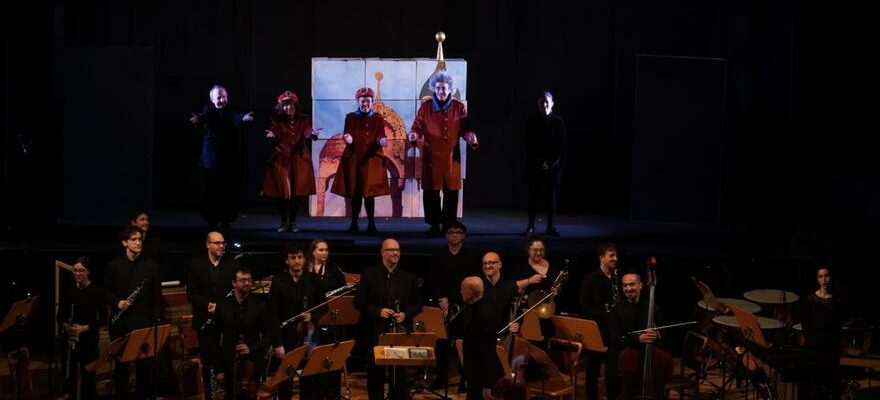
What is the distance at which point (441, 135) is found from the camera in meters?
12.7

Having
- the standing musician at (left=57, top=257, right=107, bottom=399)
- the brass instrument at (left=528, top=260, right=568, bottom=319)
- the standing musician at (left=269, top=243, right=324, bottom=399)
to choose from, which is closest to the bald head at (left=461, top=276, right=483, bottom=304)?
the brass instrument at (left=528, top=260, right=568, bottom=319)

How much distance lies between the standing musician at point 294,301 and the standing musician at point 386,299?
38cm

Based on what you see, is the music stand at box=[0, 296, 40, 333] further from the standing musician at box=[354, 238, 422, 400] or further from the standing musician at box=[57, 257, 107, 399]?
the standing musician at box=[354, 238, 422, 400]

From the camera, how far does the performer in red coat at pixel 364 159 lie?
12.7 metres

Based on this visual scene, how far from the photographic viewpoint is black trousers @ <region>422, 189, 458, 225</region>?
12883 millimetres

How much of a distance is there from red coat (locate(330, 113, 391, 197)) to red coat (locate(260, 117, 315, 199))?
328 mm

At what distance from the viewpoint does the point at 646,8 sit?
14.9 meters

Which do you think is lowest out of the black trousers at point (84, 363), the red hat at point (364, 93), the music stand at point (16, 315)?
the black trousers at point (84, 363)

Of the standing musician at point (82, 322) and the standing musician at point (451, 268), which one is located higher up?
the standing musician at point (451, 268)

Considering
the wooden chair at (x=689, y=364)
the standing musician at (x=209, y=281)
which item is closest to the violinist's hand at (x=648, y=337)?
the wooden chair at (x=689, y=364)

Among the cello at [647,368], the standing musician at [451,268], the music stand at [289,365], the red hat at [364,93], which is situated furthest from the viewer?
the red hat at [364,93]

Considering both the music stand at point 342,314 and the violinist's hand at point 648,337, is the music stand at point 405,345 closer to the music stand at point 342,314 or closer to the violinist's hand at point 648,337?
the music stand at point 342,314

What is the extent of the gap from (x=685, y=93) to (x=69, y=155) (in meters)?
6.75

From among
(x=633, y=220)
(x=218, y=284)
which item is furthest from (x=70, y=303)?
(x=633, y=220)
